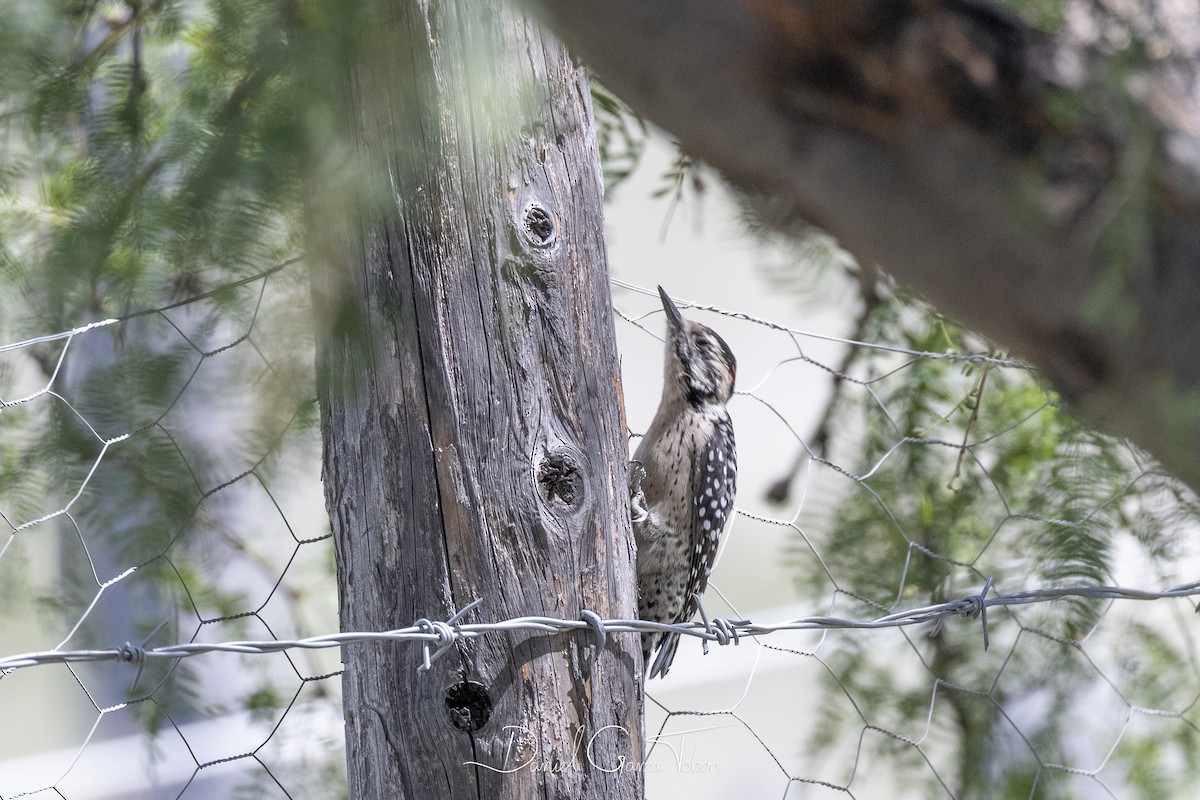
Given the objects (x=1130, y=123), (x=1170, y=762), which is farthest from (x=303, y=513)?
(x=1130, y=123)

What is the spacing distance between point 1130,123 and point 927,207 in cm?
9

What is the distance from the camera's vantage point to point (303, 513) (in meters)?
3.35

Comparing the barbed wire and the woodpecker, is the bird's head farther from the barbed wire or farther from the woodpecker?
the barbed wire

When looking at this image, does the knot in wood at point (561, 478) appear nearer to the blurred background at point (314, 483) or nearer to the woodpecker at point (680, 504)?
the blurred background at point (314, 483)

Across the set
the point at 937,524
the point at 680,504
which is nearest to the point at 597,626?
the point at 680,504

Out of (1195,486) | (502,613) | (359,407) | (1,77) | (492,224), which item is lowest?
(1195,486)

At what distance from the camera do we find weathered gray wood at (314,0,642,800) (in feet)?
5.29

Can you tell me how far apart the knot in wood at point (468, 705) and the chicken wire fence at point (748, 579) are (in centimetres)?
8

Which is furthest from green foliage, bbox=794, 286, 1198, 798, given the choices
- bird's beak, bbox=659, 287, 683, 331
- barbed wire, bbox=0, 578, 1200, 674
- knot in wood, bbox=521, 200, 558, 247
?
knot in wood, bbox=521, 200, 558, 247

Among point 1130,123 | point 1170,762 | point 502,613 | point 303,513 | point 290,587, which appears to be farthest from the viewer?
point 303,513

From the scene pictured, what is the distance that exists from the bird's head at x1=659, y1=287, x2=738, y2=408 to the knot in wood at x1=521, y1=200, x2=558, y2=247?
3.71 feet

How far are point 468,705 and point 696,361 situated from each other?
1509mm

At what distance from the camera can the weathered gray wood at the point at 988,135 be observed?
47 cm

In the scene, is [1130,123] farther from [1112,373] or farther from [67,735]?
[67,735]
